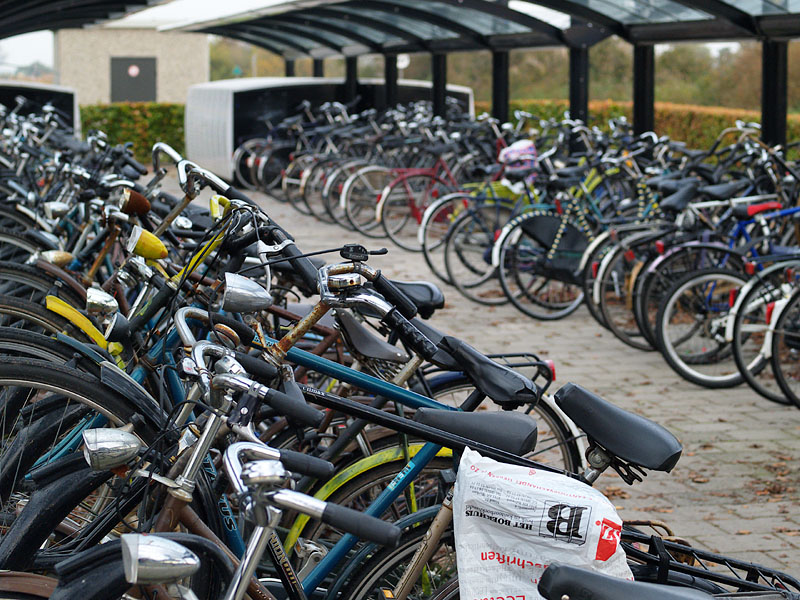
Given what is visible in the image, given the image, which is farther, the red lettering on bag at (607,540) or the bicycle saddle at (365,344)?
the bicycle saddle at (365,344)

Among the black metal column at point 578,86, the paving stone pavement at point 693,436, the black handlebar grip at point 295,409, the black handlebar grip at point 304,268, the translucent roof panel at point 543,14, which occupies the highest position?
the translucent roof panel at point 543,14

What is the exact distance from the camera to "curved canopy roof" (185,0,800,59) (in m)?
9.11

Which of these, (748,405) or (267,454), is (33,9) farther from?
(267,454)

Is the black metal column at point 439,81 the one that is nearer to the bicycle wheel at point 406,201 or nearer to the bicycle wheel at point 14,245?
the bicycle wheel at point 406,201

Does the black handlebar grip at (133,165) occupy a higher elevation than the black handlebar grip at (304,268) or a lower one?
higher

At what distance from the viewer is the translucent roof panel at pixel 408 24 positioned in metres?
15.2

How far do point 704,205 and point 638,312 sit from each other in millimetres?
820

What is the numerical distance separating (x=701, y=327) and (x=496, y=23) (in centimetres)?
758

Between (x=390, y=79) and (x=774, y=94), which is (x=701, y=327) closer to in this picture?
Result: (x=774, y=94)


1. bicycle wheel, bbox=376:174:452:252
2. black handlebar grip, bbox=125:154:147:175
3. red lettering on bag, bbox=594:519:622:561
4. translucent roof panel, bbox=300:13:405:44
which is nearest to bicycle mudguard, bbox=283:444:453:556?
red lettering on bag, bbox=594:519:622:561

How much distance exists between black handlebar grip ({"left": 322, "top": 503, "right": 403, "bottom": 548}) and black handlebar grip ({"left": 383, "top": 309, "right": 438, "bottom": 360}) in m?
0.94

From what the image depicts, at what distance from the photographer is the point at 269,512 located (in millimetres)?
1790

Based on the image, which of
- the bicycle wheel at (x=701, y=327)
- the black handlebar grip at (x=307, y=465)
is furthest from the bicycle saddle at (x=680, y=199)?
the black handlebar grip at (x=307, y=465)

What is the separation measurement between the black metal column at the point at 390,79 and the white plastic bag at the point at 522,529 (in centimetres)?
1621
